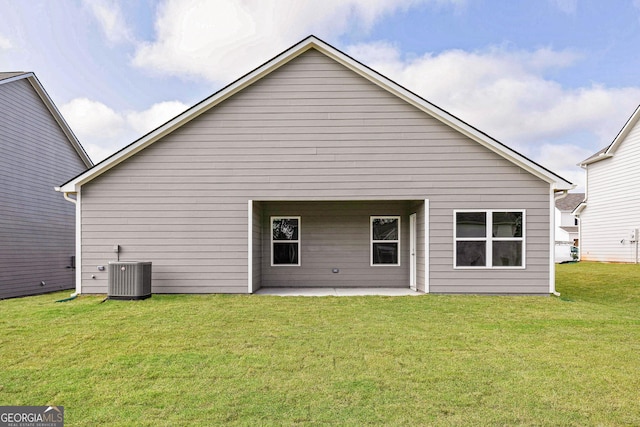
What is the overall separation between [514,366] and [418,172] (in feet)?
21.2

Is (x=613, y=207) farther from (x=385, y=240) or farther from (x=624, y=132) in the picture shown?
(x=385, y=240)

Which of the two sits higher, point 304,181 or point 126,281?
point 304,181

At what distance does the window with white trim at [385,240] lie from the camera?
41.0 ft

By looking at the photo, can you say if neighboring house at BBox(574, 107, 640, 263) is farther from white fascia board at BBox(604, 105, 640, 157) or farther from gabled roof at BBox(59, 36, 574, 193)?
gabled roof at BBox(59, 36, 574, 193)

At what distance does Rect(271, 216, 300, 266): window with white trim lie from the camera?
41.0 ft

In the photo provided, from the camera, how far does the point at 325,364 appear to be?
16.4ft

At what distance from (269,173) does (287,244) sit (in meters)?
2.59

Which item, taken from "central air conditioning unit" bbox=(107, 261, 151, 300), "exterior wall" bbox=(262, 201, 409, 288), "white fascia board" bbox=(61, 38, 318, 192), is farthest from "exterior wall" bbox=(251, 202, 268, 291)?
"white fascia board" bbox=(61, 38, 318, 192)

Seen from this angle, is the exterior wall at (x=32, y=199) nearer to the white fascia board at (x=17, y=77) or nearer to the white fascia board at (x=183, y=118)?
the white fascia board at (x=17, y=77)

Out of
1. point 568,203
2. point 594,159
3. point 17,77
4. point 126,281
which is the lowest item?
point 126,281

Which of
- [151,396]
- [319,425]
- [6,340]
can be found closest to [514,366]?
[319,425]

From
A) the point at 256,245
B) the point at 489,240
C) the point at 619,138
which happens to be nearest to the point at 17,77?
the point at 256,245

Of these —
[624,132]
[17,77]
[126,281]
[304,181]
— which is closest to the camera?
[126,281]

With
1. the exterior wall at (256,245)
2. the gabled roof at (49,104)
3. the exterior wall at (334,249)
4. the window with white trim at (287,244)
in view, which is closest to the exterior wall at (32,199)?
the gabled roof at (49,104)
